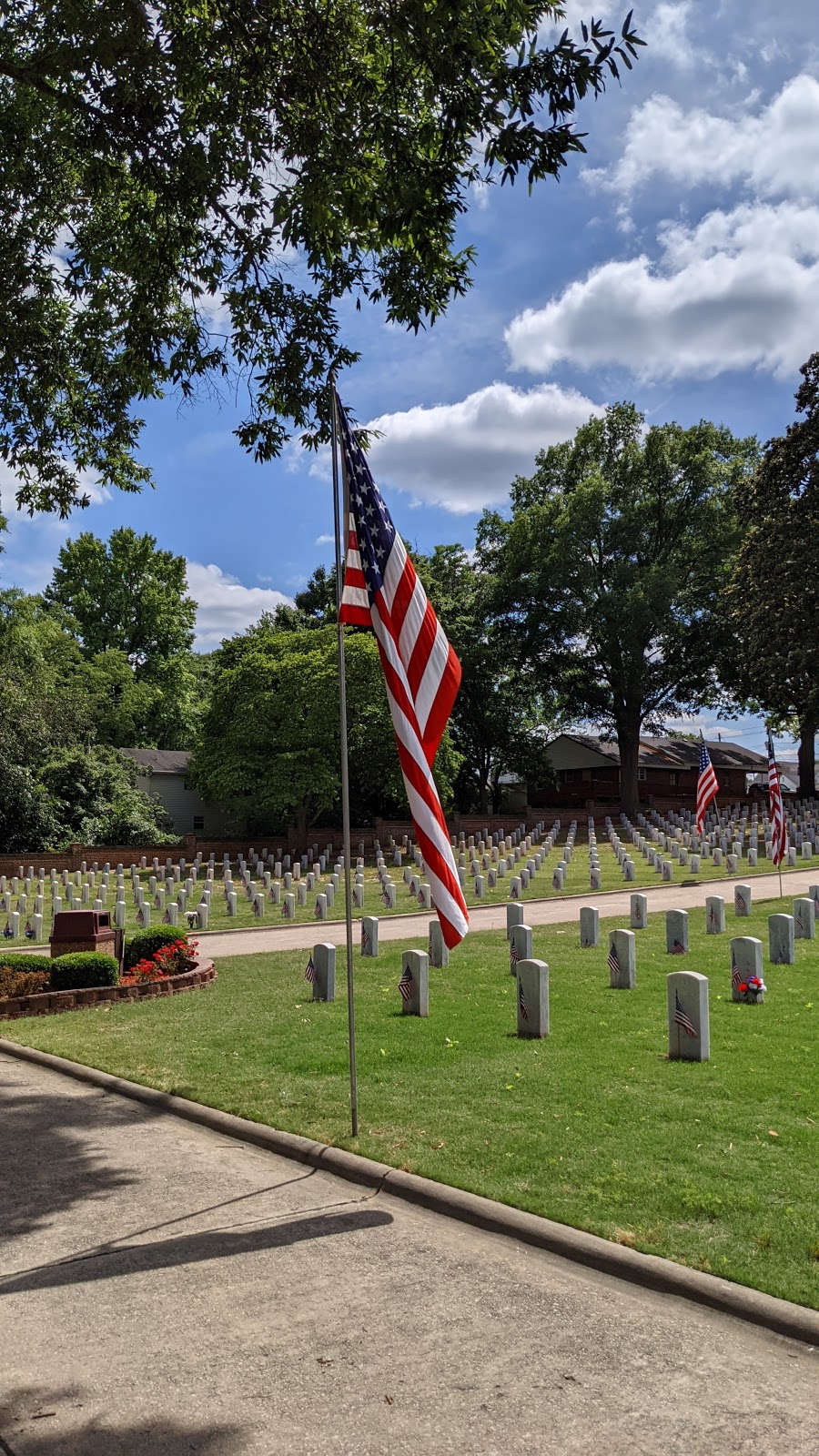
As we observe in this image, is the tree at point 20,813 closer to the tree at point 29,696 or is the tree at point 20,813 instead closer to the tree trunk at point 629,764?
the tree at point 29,696

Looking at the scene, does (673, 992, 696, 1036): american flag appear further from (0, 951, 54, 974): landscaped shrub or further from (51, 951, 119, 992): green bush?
(0, 951, 54, 974): landscaped shrub

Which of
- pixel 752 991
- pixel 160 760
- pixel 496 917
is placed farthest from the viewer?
pixel 160 760

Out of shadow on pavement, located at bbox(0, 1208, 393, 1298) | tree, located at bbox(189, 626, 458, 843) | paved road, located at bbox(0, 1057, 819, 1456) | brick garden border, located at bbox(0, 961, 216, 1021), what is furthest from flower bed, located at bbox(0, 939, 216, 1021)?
tree, located at bbox(189, 626, 458, 843)

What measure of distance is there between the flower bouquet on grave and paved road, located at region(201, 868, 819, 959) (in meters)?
7.22

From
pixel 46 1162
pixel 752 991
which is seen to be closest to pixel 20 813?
pixel 752 991

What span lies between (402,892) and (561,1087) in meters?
20.1

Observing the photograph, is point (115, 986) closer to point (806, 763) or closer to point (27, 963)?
point (27, 963)

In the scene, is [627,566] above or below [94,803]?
above

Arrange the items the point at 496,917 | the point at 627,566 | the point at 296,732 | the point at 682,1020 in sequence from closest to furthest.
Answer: the point at 682,1020, the point at 496,917, the point at 296,732, the point at 627,566

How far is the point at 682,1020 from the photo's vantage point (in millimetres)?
8078

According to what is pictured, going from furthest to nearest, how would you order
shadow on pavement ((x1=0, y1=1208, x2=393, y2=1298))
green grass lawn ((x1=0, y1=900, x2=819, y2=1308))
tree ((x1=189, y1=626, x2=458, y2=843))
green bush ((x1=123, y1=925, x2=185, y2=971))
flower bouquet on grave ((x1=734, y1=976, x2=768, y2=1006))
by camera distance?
tree ((x1=189, y1=626, x2=458, y2=843))
green bush ((x1=123, y1=925, x2=185, y2=971))
flower bouquet on grave ((x1=734, y1=976, x2=768, y2=1006))
green grass lawn ((x1=0, y1=900, x2=819, y2=1308))
shadow on pavement ((x1=0, y1=1208, x2=393, y2=1298))

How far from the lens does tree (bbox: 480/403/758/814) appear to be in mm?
50750

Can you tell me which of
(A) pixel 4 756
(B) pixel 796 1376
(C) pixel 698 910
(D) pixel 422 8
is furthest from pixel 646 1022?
(A) pixel 4 756

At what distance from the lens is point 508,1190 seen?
537 centimetres
